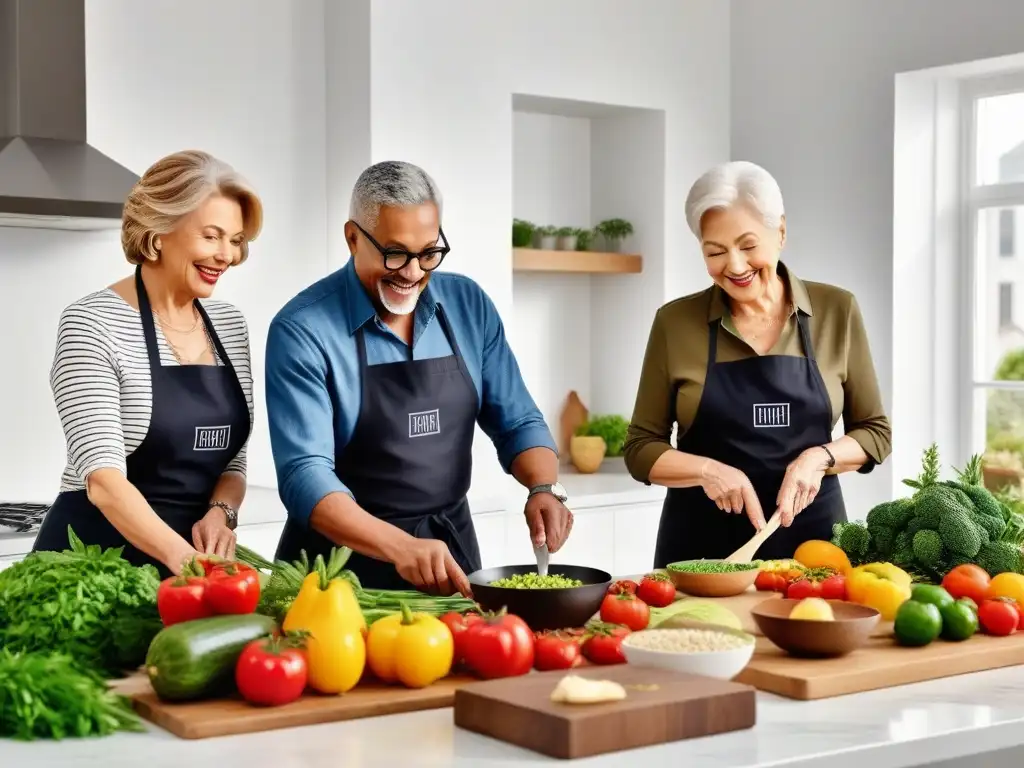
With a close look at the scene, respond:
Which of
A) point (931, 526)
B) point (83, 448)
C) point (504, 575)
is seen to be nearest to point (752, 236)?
point (931, 526)

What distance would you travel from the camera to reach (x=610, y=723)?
5.16 feet

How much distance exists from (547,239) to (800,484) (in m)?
2.68

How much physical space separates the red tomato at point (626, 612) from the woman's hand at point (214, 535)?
2.48ft

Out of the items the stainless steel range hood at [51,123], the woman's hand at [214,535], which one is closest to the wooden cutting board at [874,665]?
the woman's hand at [214,535]

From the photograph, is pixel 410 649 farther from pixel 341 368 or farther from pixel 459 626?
pixel 341 368

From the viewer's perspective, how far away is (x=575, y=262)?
5.25 m

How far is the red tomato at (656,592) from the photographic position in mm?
2320

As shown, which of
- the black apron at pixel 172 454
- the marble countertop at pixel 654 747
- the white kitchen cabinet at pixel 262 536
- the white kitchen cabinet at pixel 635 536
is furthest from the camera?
the white kitchen cabinet at pixel 635 536

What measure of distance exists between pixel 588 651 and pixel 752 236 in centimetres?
118

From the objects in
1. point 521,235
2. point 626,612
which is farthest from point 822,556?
point 521,235

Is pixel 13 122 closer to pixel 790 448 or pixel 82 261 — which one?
pixel 82 261

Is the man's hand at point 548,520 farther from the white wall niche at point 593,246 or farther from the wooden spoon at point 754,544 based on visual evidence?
the white wall niche at point 593,246

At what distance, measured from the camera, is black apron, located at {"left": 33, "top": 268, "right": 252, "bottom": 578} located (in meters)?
2.61

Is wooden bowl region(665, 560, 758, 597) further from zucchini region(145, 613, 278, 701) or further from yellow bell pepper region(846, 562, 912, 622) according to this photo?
zucchini region(145, 613, 278, 701)
